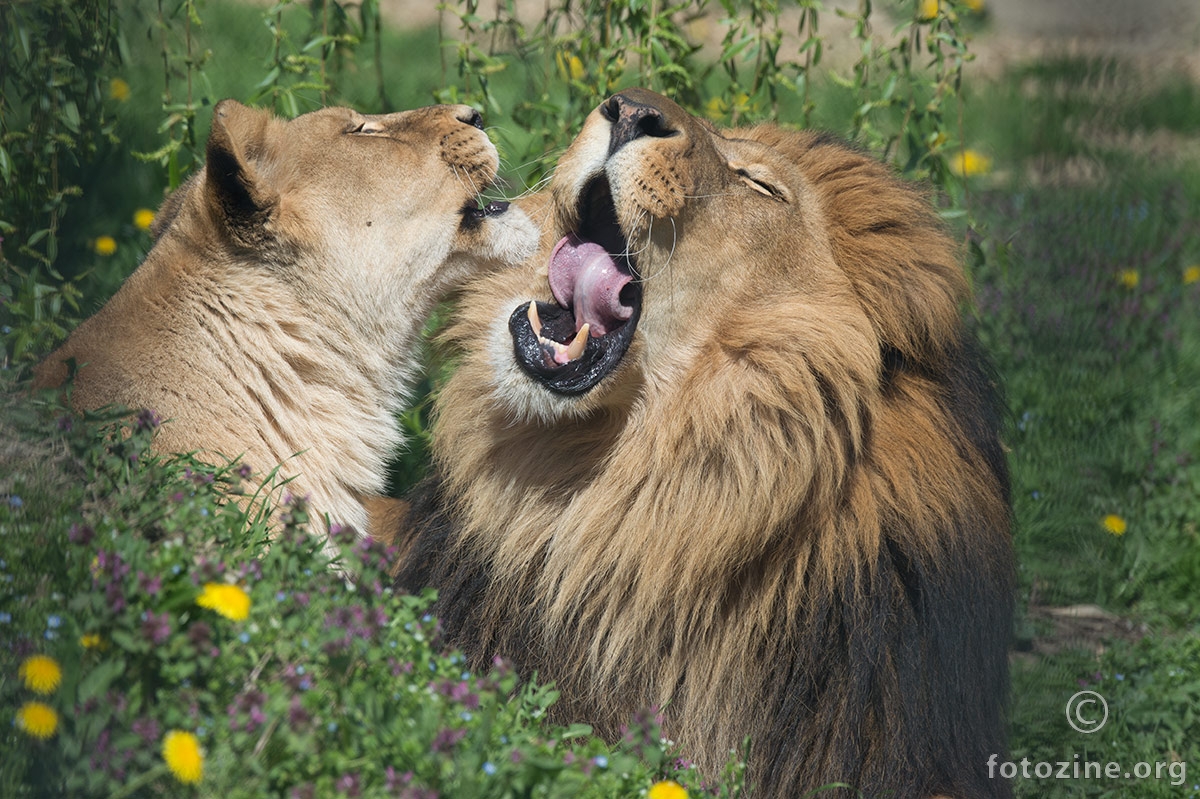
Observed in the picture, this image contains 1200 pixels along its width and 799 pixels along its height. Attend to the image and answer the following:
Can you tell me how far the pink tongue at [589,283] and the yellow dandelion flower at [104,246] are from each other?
3005 mm

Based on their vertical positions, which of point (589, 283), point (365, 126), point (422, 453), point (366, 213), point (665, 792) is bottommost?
point (422, 453)

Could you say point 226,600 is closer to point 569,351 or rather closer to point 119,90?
point 569,351

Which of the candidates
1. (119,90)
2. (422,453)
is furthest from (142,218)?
(422,453)

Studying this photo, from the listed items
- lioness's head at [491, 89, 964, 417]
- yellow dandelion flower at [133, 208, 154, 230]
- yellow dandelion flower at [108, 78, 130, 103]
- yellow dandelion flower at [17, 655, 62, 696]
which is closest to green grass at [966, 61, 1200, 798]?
lioness's head at [491, 89, 964, 417]

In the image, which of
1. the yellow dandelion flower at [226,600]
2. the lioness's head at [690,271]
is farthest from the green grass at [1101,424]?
the yellow dandelion flower at [226,600]

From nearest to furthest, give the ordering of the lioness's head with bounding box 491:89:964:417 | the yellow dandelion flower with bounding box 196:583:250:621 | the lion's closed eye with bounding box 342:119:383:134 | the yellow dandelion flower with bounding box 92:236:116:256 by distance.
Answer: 1. the yellow dandelion flower with bounding box 196:583:250:621
2. the lioness's head with bounding box 491:89:964:417
3. the lion's closed eye with bounding box 342:119:383:134
4. the yellow dandelion flower with bounding box 92:236:116:256

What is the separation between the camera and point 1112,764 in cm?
394

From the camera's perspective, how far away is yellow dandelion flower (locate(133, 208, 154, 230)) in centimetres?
602

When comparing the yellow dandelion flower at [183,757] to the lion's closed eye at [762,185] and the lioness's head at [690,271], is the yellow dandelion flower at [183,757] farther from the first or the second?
the lion's closed eye at [762,185]

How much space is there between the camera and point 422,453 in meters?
5.14

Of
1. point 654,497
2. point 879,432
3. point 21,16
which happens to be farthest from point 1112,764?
point 21,16

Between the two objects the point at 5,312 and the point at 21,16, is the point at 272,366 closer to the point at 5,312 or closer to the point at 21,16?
the point at 5,312

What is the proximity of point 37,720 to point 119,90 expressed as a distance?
4297 mm

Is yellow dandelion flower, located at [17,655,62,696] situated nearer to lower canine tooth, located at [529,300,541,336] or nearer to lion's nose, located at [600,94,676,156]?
lower canine tooth, located at [529,300,541,336]
